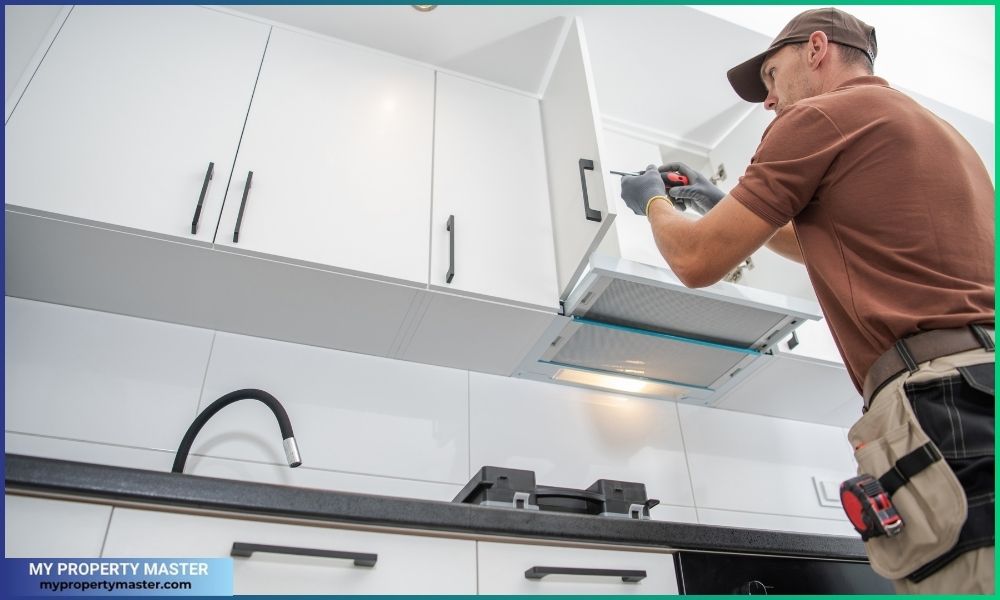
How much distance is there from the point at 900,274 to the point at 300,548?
3.17ft

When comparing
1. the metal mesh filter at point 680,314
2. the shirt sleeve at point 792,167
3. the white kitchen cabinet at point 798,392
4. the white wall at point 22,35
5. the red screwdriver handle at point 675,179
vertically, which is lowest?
the shirt sleeve at point 792,167

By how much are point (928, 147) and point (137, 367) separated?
66.9 inches

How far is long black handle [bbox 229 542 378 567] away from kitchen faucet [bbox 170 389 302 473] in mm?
513

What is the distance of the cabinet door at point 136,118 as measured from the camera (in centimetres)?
140

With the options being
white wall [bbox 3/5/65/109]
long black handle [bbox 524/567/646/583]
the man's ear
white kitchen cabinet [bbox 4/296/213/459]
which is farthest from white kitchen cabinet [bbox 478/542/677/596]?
white wall [bbox 3/5/65/109]

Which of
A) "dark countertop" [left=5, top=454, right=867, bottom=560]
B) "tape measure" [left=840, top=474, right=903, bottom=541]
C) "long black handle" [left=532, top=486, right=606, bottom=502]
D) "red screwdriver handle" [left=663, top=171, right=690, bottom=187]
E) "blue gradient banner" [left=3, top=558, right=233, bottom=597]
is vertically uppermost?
"red screwdriver handle" [left=663, top=171, right=690, bottom=187]

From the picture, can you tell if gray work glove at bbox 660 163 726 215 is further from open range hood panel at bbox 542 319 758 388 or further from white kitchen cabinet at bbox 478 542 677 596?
white kitchen cabinet at bbox 478 542 677 596

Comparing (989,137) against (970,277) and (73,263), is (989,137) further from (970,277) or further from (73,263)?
(73,263)

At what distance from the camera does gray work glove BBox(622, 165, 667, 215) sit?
59.3 inches

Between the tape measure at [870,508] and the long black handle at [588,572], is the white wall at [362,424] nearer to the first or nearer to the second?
Answer: the long black handle at [588,572]

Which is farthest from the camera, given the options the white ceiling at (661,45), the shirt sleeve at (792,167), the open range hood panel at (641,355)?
the white ceiling at (661,45)

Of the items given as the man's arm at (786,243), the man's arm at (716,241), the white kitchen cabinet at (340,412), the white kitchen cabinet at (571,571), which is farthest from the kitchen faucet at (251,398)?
→ the man's arm at (786,243)

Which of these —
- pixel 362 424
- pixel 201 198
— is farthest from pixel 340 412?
pixel 201 198

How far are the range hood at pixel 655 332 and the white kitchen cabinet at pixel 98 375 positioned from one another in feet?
3.01
